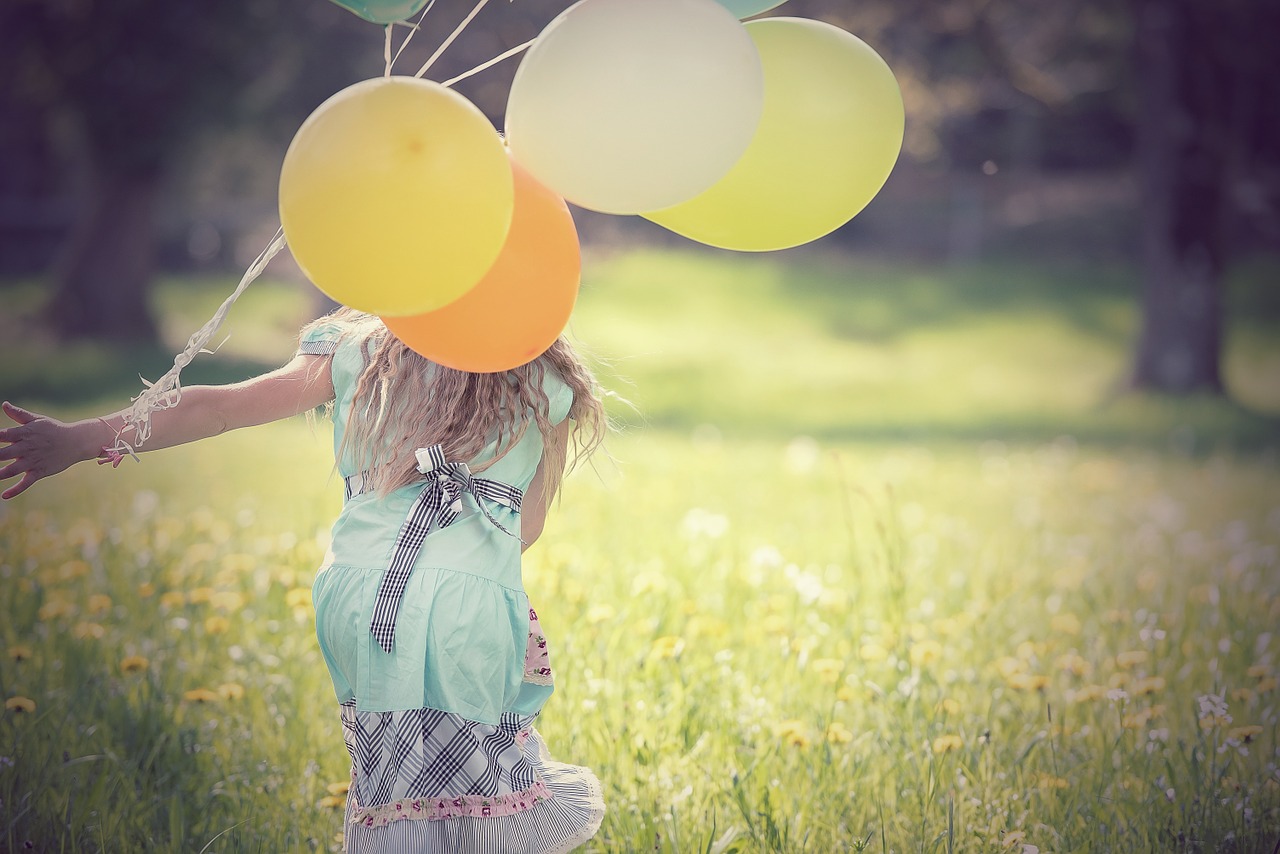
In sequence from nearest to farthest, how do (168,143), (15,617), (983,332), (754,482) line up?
1. (15,617)
2. (754,482)
3. (168,143)
4. (983,332)

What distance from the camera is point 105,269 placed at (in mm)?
12875

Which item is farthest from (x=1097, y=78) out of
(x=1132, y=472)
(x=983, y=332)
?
(x=1132, y=472)

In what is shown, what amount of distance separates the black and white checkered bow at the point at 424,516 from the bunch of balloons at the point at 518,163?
0.20 metres

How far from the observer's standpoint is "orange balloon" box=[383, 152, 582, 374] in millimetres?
1750

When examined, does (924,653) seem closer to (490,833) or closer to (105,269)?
(490,833)

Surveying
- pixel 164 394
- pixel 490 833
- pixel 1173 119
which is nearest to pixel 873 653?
pixel 490 833

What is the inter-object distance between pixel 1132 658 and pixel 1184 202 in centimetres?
801

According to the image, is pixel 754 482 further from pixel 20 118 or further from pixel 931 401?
pixel 20 118

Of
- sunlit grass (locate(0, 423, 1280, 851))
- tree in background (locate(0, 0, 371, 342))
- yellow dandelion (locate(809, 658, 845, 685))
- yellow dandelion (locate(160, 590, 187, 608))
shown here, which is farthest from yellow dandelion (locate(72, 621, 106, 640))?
tree in background (locate(0, 0, 371, 342))

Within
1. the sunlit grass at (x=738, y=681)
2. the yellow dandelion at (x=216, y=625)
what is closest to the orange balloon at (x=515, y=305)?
the sunlit grass at (x=738, y=681)

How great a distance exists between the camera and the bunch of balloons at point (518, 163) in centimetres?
163

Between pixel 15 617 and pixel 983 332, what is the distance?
1238cm

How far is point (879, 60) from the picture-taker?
2.04 m

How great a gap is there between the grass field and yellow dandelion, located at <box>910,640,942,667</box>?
2 cm
